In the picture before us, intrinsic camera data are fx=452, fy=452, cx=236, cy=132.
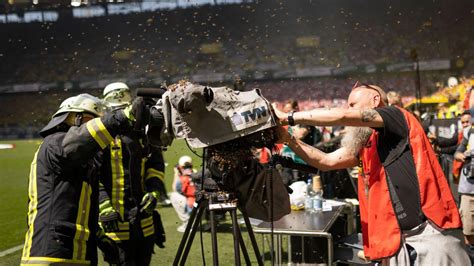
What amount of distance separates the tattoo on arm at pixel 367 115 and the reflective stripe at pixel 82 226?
5.63 feet

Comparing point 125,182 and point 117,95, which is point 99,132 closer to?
point 125,182

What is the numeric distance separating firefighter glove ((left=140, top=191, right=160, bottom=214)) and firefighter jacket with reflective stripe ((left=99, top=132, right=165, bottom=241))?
0.04 meters

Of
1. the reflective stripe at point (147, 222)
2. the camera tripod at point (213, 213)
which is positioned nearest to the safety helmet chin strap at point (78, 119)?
the camera tripod at point (213, 213)

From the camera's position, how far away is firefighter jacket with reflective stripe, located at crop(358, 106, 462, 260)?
2510mm

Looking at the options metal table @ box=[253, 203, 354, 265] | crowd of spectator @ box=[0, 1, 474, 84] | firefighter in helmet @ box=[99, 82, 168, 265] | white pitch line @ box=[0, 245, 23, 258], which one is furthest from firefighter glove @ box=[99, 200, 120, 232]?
crowd of spectator @ box=[0, 1, 474, 84]

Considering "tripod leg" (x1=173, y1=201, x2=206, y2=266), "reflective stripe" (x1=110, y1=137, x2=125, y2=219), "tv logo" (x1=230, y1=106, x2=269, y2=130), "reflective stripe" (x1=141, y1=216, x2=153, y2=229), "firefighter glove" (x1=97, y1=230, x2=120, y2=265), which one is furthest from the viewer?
"reflective stripe" (x1=141, y1=216, x2=153, y2=229)

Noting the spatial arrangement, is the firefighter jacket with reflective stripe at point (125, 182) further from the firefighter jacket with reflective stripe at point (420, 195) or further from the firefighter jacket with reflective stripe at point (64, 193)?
the firefighter jacket with reflective stripe at point (420, 195)

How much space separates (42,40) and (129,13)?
170 inches

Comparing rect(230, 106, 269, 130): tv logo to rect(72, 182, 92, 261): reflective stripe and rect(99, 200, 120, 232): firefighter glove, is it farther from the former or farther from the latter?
rect(99, 200, 120, 232): firefighter glove

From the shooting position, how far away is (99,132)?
8.27 feet

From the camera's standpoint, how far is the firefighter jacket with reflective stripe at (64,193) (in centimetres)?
253

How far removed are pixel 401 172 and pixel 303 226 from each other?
154cm

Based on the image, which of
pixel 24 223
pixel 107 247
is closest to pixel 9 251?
pixel 24 223

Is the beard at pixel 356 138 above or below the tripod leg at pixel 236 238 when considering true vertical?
above
